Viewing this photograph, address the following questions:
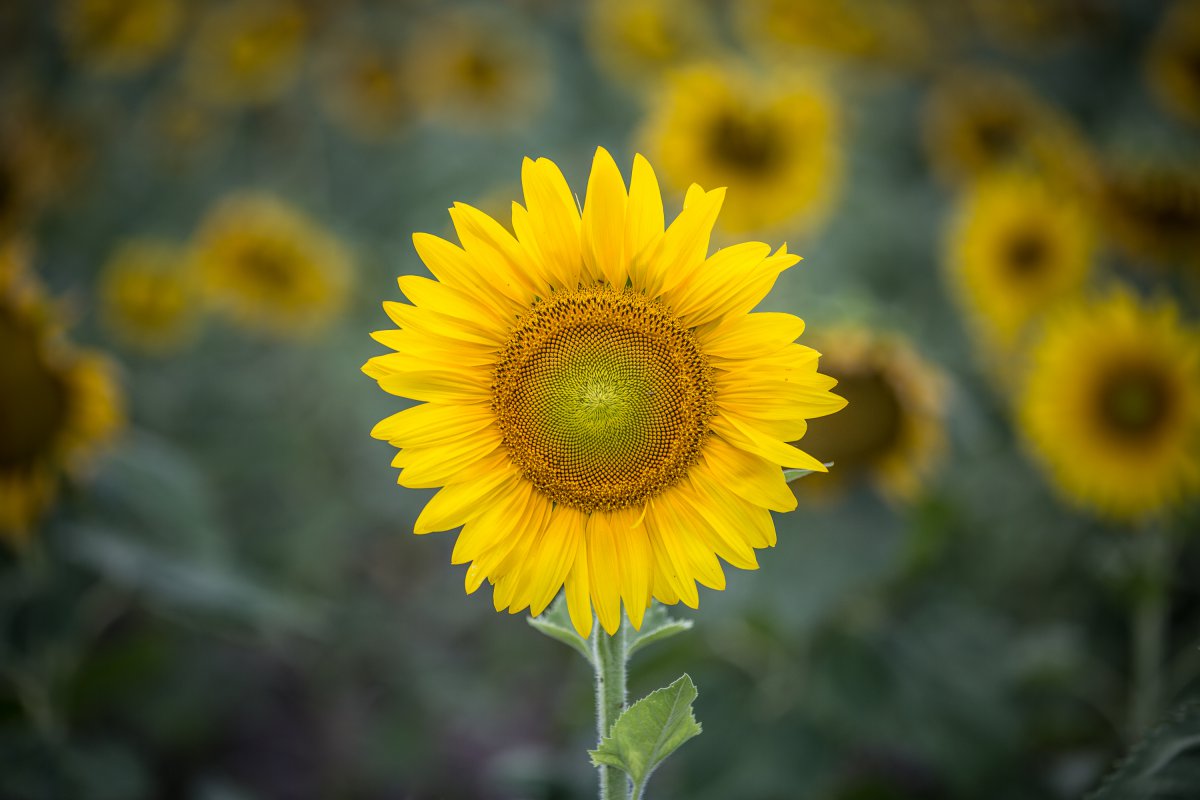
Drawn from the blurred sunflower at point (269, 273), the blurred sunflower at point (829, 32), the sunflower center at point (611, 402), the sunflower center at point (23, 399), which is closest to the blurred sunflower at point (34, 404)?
the sunflower center at point (23, 399)

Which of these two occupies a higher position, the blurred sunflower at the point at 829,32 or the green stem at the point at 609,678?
the blurred sunflower at the point at 829,32

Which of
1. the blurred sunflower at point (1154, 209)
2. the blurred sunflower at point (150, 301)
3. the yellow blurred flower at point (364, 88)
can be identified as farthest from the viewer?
the yellow blurred flower at point (364, 88)

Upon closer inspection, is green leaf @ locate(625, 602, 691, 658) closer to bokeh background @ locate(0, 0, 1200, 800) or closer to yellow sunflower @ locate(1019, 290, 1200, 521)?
bokeh background @ locate(0, 0, 1200, 800)

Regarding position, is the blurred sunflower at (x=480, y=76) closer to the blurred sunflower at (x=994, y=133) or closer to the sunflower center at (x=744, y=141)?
the sunflower center at (x=744, y=141)

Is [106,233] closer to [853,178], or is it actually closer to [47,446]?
[47,446]

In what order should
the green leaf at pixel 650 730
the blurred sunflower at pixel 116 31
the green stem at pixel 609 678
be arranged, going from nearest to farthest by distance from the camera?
the green leaf at pixel 650 730, the green stem at pixel 609 678, the blurred sunflower at pixel 116 31

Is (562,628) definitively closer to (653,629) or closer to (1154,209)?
(653,629)
